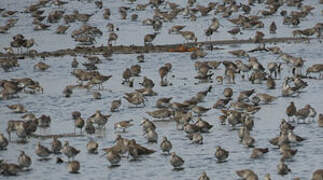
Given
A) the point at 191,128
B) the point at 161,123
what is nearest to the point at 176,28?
the point at 161,123

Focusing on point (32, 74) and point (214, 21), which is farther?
point (214, 21)

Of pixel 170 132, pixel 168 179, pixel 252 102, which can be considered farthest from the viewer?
pixel 252 102

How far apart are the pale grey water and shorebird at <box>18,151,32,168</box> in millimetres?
200

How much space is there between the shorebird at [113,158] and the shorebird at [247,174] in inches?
101

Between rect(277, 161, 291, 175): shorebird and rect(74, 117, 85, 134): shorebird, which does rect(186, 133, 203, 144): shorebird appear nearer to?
rect(74, 117, 85, 134): shorebird

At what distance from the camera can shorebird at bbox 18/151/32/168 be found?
17281mm

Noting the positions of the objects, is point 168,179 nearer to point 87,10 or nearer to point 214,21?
point 214,21

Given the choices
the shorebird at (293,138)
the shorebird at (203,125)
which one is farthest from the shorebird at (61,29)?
the shorebird at (293,138)

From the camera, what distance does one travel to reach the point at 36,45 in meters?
34.5

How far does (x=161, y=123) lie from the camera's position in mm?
21531

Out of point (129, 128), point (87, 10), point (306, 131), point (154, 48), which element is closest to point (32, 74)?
point (154, 48)

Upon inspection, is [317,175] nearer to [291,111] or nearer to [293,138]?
[293,138]

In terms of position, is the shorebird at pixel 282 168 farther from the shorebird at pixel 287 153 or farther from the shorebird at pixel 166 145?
the shorebird at pixel 166 145

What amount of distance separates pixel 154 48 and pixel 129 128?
1189 cm
